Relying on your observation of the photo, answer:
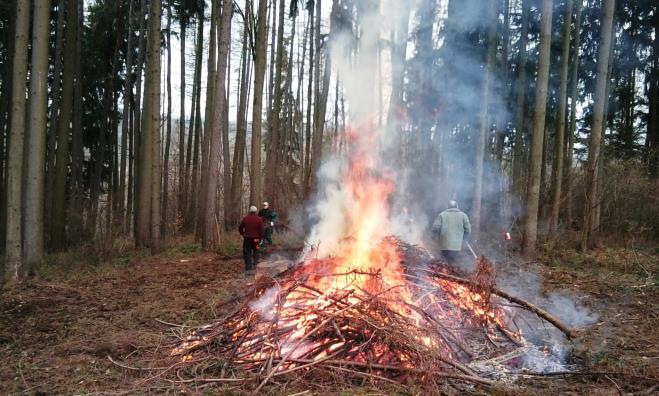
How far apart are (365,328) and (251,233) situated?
19.1 ft

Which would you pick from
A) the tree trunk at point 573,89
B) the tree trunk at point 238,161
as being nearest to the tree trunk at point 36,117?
the tree trunk at point 238,161

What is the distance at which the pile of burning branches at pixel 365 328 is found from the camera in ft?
16.9

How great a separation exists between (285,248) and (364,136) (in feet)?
15.2

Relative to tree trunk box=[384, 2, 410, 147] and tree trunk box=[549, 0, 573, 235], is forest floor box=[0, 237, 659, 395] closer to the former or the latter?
tree trunk box=[549, 0, 573, 235]

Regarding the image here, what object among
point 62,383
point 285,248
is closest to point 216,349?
point 62,383

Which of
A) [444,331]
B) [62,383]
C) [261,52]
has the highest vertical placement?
[261,52]

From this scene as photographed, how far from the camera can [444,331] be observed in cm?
614

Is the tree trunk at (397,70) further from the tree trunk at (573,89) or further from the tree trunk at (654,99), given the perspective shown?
the tree trunk at (654,99)

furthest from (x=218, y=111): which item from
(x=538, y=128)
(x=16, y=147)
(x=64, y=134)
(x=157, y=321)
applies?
(x=538, y=128)

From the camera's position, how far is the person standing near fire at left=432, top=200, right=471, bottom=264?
959 cm

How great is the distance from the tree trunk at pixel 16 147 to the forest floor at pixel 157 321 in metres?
0.74

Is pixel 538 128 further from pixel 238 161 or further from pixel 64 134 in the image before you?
pixel 64 134

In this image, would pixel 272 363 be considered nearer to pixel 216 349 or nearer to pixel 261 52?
pixel 216 349

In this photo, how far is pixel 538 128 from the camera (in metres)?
12.0
